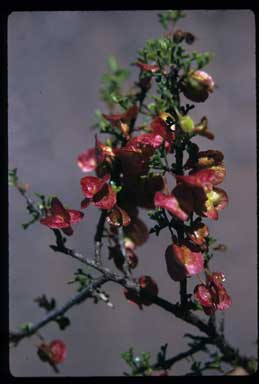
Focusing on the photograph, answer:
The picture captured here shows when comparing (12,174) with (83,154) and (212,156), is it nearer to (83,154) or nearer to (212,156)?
(83,154)

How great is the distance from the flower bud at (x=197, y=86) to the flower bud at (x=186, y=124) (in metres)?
0.07

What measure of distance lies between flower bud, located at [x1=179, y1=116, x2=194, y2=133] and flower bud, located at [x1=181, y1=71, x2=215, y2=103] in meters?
0.07

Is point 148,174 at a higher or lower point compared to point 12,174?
lower

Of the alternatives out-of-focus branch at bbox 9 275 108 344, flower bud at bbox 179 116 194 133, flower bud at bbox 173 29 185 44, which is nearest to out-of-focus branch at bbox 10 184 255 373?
out-of-focus branch at bbox 9 275 108 344

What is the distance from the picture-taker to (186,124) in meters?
0.48

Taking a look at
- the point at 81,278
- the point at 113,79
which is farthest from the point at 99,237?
the point at 113,79

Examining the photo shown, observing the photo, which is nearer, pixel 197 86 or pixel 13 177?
pixel 197 86

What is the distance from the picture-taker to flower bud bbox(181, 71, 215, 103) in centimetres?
55

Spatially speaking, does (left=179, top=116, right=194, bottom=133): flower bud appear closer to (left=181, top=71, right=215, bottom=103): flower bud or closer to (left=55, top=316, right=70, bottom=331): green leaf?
(left=181, top=71, right=215, bottom=103): flower bud

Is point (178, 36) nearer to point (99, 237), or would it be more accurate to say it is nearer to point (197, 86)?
point (197, 86)

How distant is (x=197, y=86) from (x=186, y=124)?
81mm
